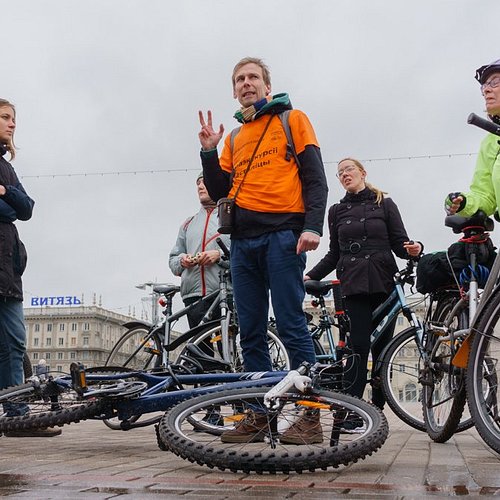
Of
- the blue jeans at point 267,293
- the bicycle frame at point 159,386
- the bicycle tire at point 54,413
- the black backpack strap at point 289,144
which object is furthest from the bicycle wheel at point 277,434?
the black backpack strap at point 289,144

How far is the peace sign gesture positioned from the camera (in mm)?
3941

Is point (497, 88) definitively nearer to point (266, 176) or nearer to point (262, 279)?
point (266, 176)

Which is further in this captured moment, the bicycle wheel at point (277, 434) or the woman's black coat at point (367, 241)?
the woman's black coat at point (367, 241)

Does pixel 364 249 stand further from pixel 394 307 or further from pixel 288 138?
pixel 288 138

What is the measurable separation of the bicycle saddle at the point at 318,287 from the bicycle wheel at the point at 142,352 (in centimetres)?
144

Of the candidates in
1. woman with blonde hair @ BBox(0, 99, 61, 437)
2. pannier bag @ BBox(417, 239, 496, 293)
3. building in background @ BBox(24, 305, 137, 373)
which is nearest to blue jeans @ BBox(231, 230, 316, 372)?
pannier bag @ BBox(417, 239, 496, 293)

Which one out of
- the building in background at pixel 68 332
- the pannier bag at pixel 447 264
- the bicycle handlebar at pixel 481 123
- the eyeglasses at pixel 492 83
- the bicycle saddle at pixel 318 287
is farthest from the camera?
the building in background at pixel 68 332

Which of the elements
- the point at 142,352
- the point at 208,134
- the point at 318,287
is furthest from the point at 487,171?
the point at 142,352

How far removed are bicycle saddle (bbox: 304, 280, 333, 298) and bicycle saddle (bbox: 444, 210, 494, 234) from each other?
2.94 meters

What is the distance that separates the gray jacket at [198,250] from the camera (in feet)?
18.6

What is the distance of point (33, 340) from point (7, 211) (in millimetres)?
104617

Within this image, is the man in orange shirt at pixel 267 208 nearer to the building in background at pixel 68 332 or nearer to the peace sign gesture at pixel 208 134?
the peace sign gesture at pixel 208 134

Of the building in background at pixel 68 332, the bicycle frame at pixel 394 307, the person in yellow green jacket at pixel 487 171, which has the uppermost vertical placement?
the person in yellow green jacket at pixel 487 171

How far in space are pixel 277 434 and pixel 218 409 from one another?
31 cm
